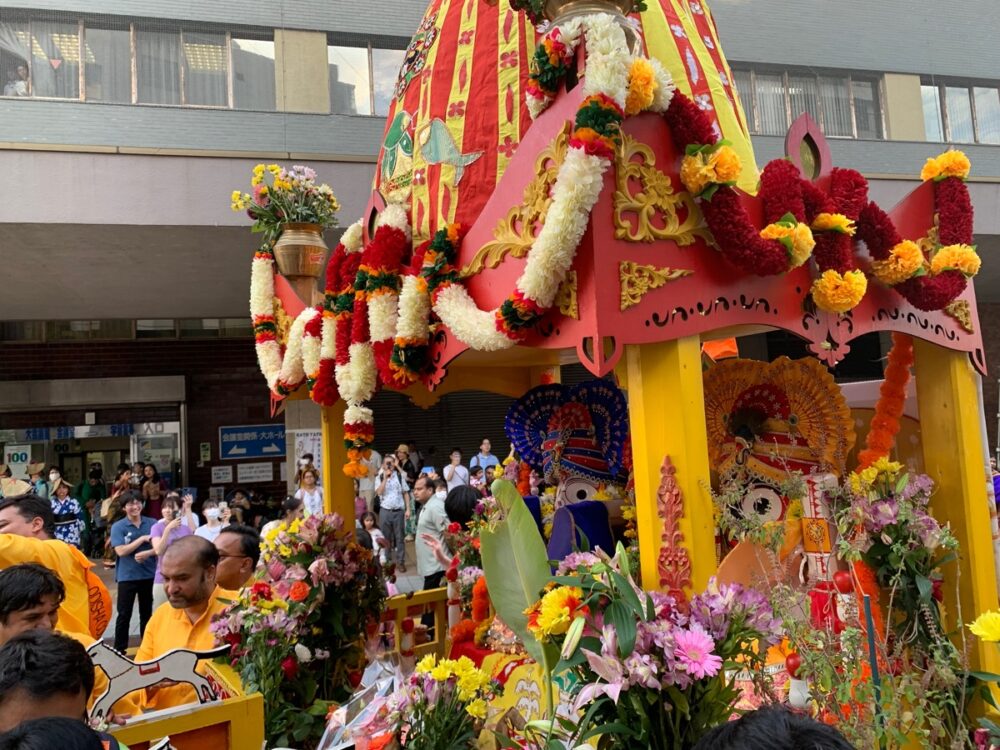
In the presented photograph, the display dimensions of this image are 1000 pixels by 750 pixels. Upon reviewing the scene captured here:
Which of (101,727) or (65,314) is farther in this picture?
(65,314)

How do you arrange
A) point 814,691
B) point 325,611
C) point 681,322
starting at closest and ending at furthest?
point 814,691
point 681,322
point 325,611

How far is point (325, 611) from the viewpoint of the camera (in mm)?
4367

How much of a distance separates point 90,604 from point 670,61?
398 cm

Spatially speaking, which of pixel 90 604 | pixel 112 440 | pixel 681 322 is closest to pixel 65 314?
pixel 112 440

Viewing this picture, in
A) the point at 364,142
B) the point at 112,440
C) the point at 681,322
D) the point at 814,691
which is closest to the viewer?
the point at 814,691

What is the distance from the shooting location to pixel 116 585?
9055mm

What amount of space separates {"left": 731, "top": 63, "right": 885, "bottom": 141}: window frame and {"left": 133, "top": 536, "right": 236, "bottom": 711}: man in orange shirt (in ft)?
39.3

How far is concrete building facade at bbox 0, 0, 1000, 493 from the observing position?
932 centimetres

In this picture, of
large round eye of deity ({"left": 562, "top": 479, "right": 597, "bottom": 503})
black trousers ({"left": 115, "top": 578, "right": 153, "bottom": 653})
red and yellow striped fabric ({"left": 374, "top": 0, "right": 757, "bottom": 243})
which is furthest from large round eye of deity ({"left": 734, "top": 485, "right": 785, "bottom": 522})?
black trousers ({"left": 115, "top": 578, "right": 153, "bottom": 653})

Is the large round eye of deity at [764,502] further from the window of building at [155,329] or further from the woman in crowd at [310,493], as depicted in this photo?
the window of building at [155,329]

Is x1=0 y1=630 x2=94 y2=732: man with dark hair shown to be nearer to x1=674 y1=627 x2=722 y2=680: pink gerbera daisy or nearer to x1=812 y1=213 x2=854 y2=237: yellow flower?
x1=674 y1=627 x2=722 y2=680: pink gerbera daisy

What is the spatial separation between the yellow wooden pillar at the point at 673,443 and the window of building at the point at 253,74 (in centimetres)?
1054

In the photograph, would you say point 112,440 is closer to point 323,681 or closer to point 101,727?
point 323,681

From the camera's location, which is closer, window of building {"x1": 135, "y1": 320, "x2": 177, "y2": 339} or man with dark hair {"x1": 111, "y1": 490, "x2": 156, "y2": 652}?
man with dark hair {"x1": 111, "y1": 490, "x2": 156, "y2": 652}
